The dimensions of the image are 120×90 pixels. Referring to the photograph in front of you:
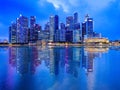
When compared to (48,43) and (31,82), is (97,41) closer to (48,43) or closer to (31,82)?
(48,43)

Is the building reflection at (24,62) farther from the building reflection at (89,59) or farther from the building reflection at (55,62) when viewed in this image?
the building reflection at (89,59)

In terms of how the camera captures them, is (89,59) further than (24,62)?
Yes

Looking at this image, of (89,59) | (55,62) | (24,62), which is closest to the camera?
(24,62)

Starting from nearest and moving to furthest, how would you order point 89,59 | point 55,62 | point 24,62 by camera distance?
point 24,62
point 55,62
point 89,59

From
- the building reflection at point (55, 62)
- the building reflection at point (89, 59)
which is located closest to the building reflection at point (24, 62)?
the building reflection at point (55, 62)

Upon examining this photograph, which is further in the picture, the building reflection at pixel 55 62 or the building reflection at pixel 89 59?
the building reflection at pixel 89 59

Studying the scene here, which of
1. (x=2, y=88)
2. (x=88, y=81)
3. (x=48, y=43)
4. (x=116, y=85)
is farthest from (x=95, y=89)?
(x=48, y=43)

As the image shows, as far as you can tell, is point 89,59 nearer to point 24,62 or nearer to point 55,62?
point 55,62

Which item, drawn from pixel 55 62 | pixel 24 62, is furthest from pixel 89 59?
pixel 24 62

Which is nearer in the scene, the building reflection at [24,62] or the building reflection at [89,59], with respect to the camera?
the building reflection at [24,62]

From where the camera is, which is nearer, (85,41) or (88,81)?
(88,81)

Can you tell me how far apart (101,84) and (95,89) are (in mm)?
1532

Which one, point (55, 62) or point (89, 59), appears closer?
point (55, 62)

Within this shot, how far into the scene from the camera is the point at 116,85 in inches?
528
